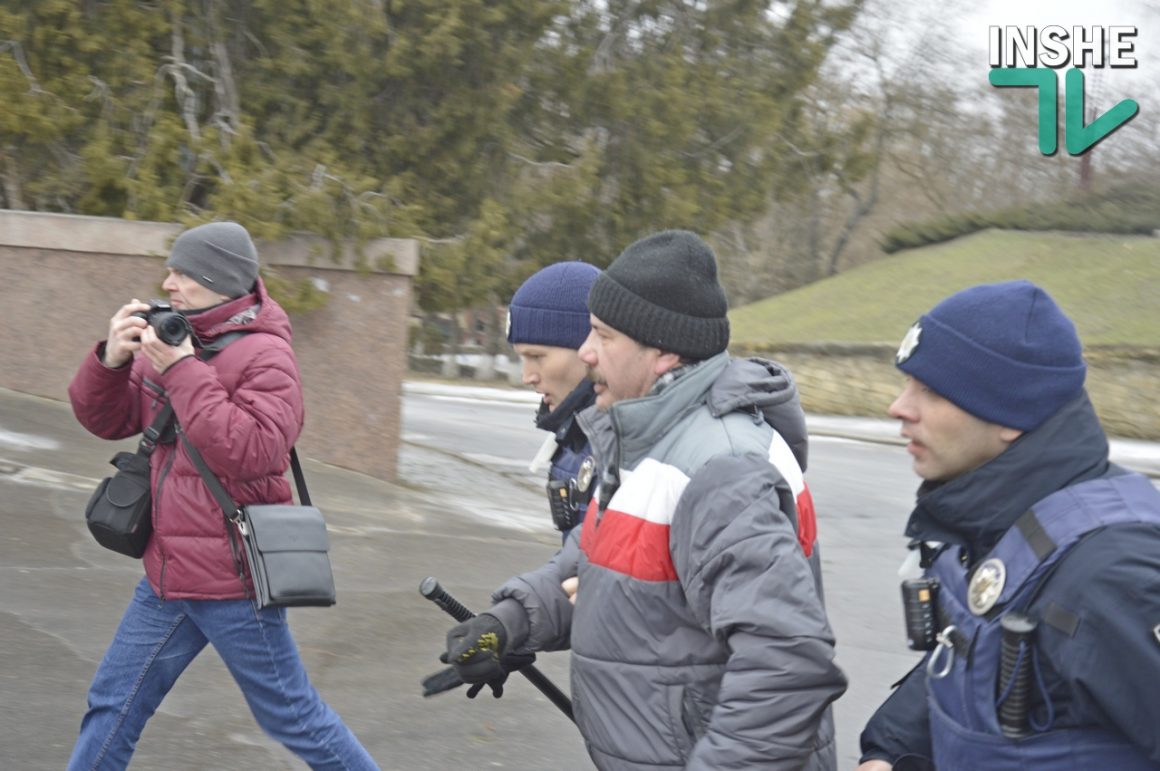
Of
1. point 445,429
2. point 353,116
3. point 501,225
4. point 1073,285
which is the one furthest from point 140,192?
point 1073,285

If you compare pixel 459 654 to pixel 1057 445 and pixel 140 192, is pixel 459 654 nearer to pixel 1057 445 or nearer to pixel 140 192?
pixel 1057 445

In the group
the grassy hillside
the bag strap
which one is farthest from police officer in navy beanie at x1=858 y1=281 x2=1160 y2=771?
the grassy hillside

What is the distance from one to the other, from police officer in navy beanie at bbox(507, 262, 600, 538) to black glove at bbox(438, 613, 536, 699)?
559 mm

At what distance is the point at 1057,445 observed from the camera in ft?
7.37

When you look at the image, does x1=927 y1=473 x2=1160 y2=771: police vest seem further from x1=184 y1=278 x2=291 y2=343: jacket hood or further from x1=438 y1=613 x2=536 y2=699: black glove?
x1=184 y1=278 x2=291 y2=343: jacket hood

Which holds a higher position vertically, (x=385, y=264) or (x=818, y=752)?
(x=385, y=264)

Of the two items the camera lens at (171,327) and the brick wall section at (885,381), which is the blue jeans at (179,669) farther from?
the brick wall section at (885,381)

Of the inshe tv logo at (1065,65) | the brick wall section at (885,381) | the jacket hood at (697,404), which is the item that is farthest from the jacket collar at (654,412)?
the inshe tv logo at (1065,65)

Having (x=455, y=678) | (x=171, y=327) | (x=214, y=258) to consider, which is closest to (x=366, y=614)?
(x=214, y=258)

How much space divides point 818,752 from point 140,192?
30.3ft

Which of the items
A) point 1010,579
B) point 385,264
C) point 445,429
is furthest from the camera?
point 445,429

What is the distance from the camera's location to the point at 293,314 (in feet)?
33.9

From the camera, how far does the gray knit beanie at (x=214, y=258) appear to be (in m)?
3.69

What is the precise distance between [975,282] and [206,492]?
25.1m
